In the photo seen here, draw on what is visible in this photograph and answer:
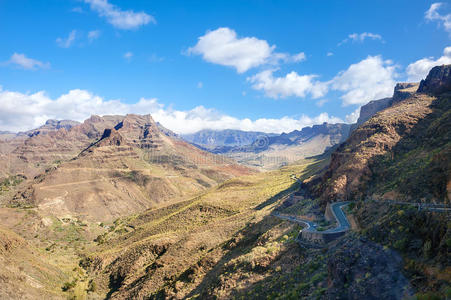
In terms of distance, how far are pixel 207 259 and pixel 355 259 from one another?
81.2 ft

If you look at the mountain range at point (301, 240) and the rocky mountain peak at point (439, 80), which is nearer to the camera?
the mountain range at point (301, 240)

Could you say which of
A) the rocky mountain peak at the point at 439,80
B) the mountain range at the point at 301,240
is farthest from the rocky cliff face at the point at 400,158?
the rocky mountain peak at the point at 439,80

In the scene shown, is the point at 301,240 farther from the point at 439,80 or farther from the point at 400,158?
the point at 439,80

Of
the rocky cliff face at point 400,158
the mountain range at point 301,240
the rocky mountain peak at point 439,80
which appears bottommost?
the mountain range at point 301,240

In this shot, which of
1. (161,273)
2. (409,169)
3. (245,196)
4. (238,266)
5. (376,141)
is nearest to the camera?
(238,266)

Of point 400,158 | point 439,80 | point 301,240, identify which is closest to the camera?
point 301,240

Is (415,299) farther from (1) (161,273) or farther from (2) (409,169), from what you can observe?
(1) (161,273)

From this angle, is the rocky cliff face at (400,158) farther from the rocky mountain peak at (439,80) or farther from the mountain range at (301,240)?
the rocky mountain peak at (439,80)

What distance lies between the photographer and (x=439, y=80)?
Result: 63312mm

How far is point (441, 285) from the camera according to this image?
43.2 feet

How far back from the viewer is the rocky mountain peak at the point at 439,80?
189ft

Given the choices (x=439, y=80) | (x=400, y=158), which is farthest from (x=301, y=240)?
(x=439, y=80)

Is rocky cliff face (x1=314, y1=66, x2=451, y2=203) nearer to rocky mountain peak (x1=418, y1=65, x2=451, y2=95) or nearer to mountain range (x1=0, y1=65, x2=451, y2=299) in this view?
mountain range (x1=0, y1=65, x2=451, y2=299)

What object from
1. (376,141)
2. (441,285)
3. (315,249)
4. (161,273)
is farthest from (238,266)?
(376,141)
